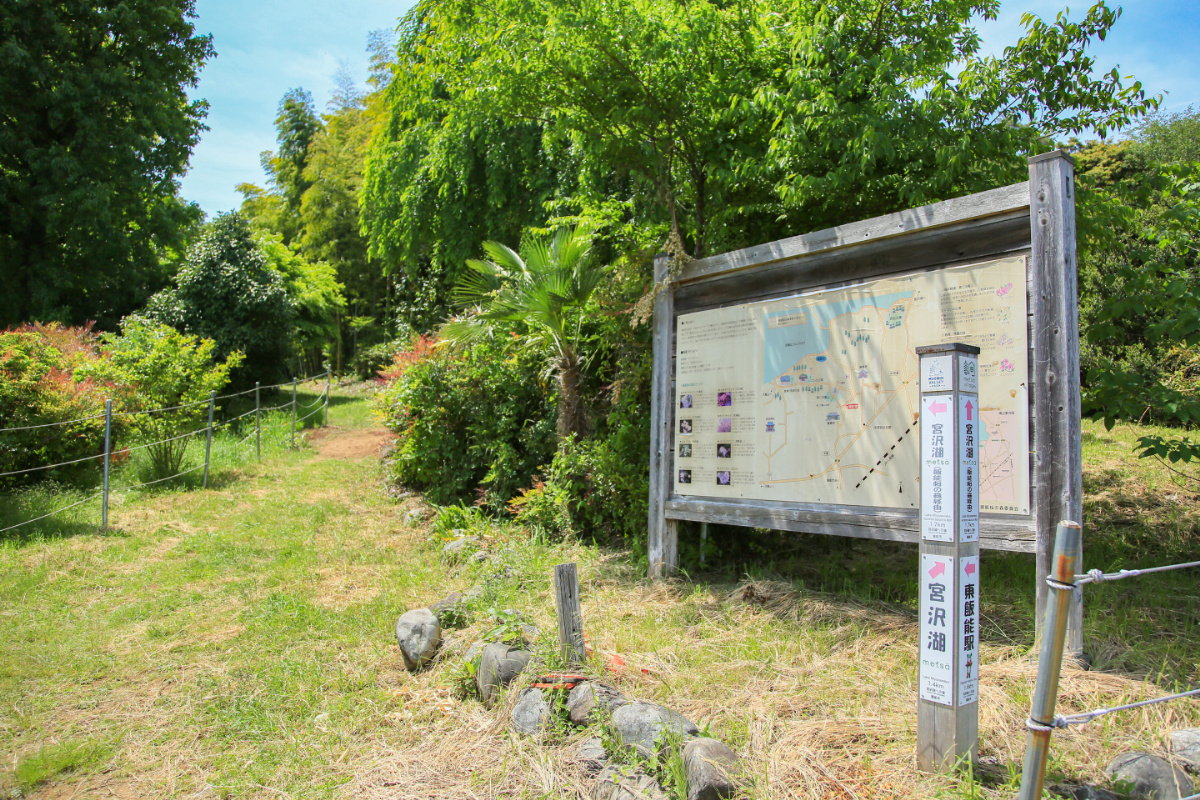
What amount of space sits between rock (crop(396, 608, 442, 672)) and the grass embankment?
0.12 meters

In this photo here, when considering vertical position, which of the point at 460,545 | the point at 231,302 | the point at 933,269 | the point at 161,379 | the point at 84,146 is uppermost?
the point at 84,146

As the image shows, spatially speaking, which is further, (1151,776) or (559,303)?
(559,303)

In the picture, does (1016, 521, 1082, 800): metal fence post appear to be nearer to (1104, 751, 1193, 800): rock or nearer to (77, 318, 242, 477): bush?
(1104, 751, 1193, 800): rock

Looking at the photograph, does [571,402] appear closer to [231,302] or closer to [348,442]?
[348,442]

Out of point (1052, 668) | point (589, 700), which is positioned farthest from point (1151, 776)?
point (589, 700)

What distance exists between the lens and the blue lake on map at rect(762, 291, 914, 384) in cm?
445

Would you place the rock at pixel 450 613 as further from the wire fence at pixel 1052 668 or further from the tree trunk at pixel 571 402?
the wire fence at pixel 1052 668

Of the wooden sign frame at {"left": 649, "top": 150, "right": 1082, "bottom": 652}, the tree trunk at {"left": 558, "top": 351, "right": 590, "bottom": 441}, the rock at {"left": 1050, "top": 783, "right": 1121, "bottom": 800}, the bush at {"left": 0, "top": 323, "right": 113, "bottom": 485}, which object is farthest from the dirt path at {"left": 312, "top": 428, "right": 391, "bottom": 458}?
the rock at {"left": 1050, "top": 783, "right": 1121, "bottom": 800}

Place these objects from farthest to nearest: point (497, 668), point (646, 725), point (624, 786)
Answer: point (497, 668) < point (646, 725) < point (624, 786)

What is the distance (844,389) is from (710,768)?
8.37 ft

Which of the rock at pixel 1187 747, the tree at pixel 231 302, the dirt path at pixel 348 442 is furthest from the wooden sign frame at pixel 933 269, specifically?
the tree at pixel 231 302

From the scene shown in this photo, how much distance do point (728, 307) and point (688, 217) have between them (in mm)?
1947

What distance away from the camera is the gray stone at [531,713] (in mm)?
3371

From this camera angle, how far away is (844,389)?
4.45 meters
